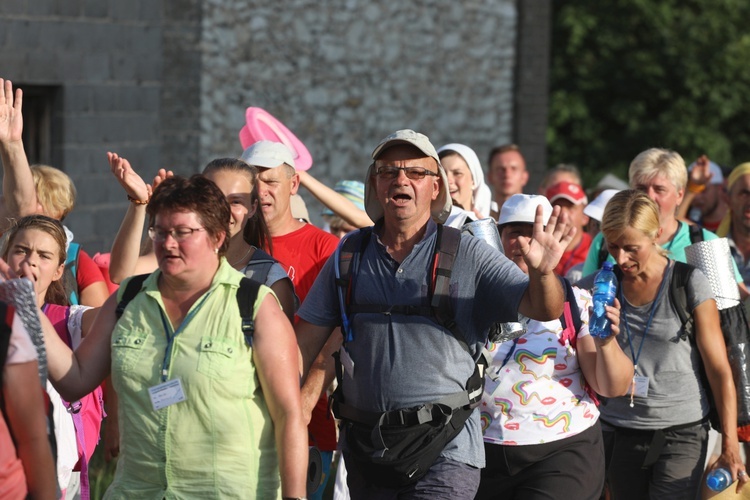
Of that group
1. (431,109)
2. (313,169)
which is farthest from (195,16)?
(431,109)

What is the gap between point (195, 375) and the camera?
3.94 m

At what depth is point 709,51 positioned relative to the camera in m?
24.3

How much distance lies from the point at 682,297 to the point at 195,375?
2.62m

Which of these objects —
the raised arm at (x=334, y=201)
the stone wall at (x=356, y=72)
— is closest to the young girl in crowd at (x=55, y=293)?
the raised arm at (x=334, y=201)

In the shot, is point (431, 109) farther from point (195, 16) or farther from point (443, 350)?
point (443, 350)

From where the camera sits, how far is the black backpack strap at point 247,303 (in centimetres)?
402

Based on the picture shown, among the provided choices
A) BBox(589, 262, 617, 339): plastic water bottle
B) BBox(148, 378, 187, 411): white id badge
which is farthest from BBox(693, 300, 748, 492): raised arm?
BBox(148, 378, 187, 411): white id badge

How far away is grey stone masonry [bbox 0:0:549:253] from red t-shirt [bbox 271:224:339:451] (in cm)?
561

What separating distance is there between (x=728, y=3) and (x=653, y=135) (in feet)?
9.47

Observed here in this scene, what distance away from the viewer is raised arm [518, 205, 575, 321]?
13.3ft

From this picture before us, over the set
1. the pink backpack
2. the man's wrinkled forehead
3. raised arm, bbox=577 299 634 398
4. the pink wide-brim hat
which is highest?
the pink wide-brim hat

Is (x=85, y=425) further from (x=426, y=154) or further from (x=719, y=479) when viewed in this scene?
(x=719, y=479)

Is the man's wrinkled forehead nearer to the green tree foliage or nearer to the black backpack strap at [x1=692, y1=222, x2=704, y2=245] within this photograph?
the black backpack strap at [x1=692, y1=222, x2=704, y2=245]

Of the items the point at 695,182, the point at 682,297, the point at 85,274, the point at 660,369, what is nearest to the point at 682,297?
the point at 682,297
